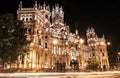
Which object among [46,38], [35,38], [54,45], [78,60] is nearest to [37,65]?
[35,38]

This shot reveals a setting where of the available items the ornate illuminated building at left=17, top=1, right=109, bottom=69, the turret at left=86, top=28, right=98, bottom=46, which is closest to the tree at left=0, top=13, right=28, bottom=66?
the ornate illuminated building at left=17, top=1, right=109, bottom=69

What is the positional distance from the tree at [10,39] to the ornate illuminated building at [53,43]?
3503 millimetres

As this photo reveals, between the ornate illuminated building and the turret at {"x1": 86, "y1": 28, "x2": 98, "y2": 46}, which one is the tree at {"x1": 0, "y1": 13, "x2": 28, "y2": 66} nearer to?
the ornate illuminated building

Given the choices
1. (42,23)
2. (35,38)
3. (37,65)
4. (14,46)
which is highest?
(42,23)

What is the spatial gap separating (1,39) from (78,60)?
52.9 m

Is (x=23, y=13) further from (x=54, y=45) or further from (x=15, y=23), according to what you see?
(x=15, y=23)

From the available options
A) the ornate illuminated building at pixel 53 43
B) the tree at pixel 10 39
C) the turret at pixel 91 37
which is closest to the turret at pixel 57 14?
the ornate illuminated building at pixel 53 43

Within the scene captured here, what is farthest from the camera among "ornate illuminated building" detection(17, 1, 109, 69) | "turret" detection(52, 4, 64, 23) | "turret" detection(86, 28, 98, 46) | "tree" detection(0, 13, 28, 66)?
"turret" detection(86, 28, 98, 46)

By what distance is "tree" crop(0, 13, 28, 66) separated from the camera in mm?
31455

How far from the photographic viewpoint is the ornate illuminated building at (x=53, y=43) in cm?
5448

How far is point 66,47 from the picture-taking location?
73375 millimetres

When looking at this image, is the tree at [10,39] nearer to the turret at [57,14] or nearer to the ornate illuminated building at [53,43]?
the ornate illuminated building at [53,43]

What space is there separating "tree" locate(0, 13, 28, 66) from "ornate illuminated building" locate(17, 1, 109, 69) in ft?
11.5

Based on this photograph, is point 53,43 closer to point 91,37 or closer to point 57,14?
point 57,14
